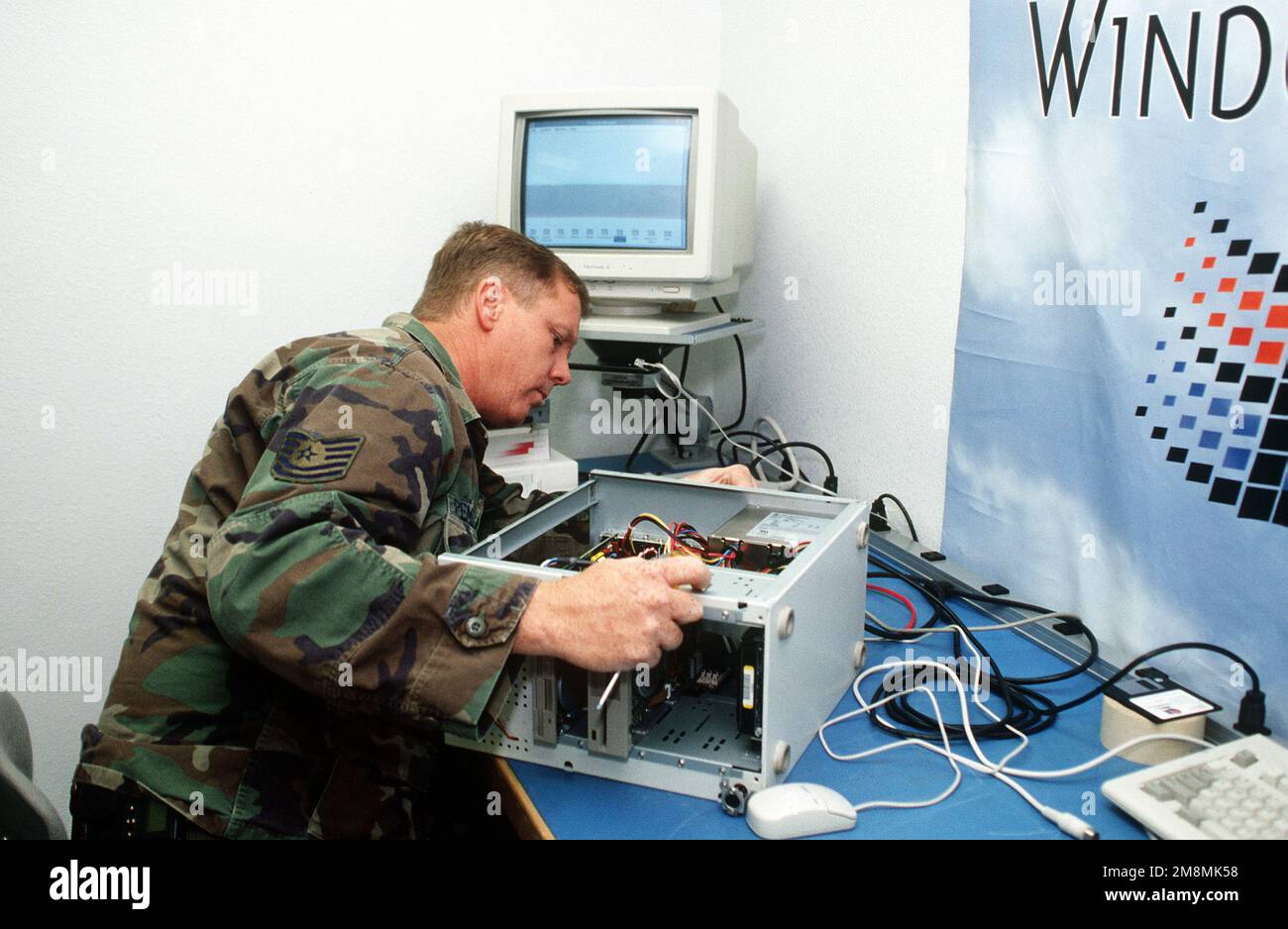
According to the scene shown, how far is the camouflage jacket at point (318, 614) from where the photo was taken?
2.64ft

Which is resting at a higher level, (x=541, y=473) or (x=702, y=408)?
(x=702, y=408)

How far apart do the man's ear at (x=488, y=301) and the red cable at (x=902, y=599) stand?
685 millimetres

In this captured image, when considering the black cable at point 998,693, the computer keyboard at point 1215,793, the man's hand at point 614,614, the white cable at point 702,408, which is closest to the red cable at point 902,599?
the black cable at point 998,693

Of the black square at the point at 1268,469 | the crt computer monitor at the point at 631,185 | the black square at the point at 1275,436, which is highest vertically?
the crt computer monitor at the point at 631,185

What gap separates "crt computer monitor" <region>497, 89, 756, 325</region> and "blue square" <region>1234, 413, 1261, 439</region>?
35.4 inches

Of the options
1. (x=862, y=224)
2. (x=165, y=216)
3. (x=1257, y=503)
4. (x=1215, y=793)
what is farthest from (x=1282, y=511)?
(x=165, y=216)

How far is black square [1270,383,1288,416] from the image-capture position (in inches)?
33.5

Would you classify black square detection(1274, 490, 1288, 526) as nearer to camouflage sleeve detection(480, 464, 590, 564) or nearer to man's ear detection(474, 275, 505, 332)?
camouflage sleeve detection(480, 464, 590, 564)

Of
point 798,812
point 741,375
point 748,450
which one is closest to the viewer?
point 798,812

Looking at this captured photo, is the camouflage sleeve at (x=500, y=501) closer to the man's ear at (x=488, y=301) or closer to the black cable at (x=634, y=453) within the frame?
the man's ear at (x=488, y=301)

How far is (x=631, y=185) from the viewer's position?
1608mm

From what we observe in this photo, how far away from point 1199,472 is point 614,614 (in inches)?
25.6

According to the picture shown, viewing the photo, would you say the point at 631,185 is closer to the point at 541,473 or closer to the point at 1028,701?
the point at 541,473
